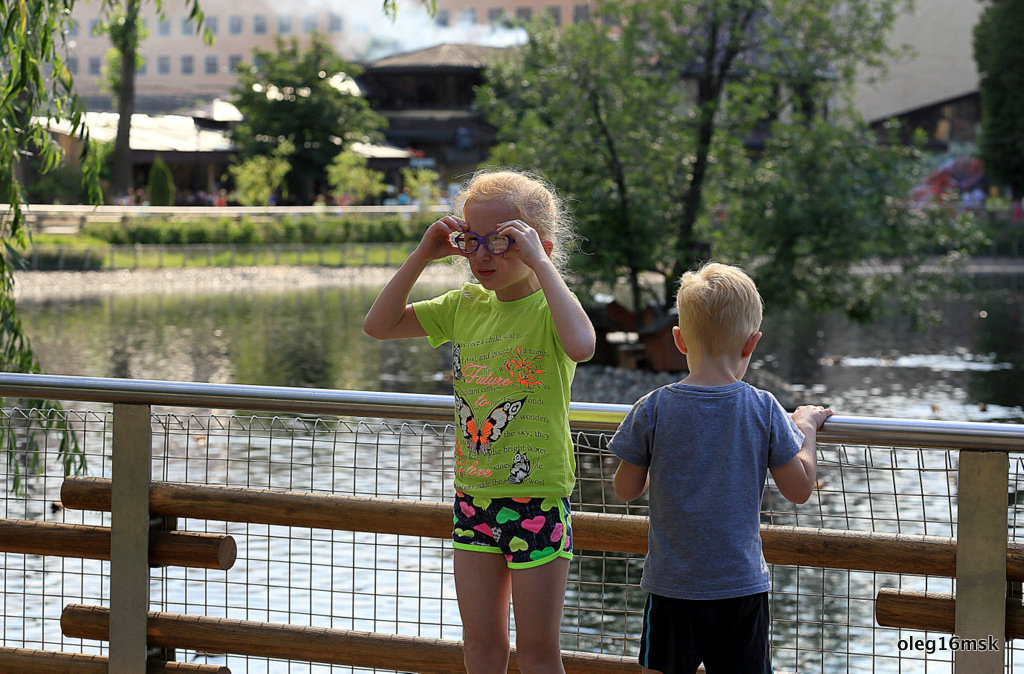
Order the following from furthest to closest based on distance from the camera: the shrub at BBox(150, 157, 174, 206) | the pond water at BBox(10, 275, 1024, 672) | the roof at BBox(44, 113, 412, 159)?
1. the roof at BBox(44, 113, 412, 159)
2. the shrub at BBox(150, 157, 174, 206)
3. the pond water at BBox(10, 275, 1024, 672)


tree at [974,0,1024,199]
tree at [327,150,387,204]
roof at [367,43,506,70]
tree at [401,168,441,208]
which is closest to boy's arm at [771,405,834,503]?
tree at [401,168,441,208]

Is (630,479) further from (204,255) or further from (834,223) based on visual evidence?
(204,255)

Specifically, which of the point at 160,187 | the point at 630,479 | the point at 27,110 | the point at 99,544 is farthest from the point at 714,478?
the point at 160,187

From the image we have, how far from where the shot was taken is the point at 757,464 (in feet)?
8.23

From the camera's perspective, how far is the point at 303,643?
3.27m

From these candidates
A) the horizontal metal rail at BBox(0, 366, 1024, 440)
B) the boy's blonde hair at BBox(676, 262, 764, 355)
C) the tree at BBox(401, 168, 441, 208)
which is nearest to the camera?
the boy's blonde hair at BBox(676, 262, 764, 355)

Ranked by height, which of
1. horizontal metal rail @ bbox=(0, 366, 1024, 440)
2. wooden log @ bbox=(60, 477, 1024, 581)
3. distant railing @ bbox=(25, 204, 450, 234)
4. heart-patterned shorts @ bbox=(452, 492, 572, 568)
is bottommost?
wooden log @ bbox=(60, 477, 1024, 581)

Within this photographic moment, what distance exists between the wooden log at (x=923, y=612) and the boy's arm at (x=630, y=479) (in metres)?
0.72

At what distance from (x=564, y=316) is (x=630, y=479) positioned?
0.36 meters

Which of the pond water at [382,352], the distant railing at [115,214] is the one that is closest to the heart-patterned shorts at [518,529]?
the pond water at [382,352]

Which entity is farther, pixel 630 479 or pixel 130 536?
pixel 130 536

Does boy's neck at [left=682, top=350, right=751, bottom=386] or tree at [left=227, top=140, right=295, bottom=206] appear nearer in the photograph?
boy's neck at [left=682, top=350, right=751, bottom=386]

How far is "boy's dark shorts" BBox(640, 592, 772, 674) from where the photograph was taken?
2.50 meters

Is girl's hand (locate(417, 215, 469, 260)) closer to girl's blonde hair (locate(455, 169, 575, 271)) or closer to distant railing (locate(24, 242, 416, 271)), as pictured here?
girl's blonde hair (locate(455, 169, 575, 271))
